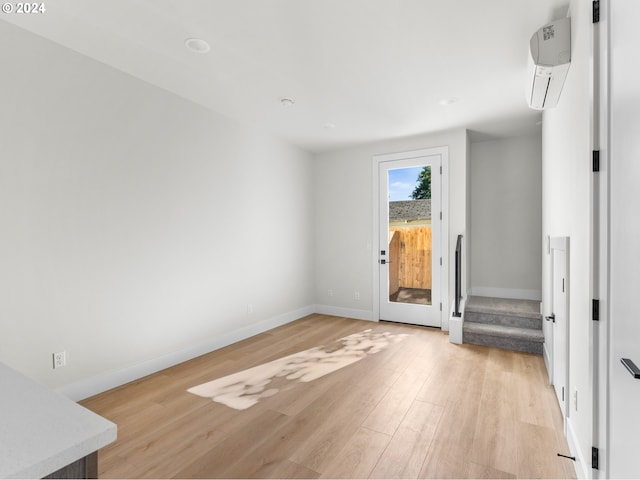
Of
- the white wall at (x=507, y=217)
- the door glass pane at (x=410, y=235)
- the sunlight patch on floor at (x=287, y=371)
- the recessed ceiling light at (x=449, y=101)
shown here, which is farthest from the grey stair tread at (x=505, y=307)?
the recessed ceiling light at (x=449, y=101)

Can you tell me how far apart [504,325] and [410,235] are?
1.67m

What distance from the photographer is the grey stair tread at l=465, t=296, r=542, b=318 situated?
406cm

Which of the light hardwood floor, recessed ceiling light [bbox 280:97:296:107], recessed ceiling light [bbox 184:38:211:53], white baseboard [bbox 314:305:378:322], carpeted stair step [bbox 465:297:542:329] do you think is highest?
recessed ceiling light [bbox 280:97:296:107]

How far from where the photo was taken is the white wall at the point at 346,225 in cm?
516

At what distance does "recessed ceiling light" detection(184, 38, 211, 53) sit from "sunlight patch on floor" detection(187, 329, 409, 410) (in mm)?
2771

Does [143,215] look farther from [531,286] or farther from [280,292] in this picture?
[531,286]

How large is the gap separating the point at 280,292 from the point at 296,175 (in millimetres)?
1856

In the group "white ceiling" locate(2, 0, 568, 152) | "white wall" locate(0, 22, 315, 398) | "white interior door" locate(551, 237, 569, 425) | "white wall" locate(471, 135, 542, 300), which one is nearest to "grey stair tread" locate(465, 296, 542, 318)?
"white wall" locate(471, 135, 542, 300)

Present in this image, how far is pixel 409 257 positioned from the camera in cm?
485

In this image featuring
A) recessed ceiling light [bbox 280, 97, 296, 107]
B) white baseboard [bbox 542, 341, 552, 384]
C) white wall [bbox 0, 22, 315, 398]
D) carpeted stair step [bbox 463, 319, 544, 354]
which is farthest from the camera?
carpeted stair step [bbox 463, 319, 544, 354]

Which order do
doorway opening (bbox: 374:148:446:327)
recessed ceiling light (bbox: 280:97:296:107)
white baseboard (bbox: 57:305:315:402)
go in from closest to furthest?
white baseboard (bbox: 57:305:315:402) < recessed ceiling light (bbox: 280:97:296:107) < doorway opening (bbox: 374:148:446:327)

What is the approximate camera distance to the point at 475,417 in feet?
7.75

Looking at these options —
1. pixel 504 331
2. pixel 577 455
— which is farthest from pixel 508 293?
pixel 577 455

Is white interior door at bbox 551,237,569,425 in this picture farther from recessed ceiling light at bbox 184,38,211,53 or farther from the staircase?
recessed ceiling light at bbox 184,38,211,53
